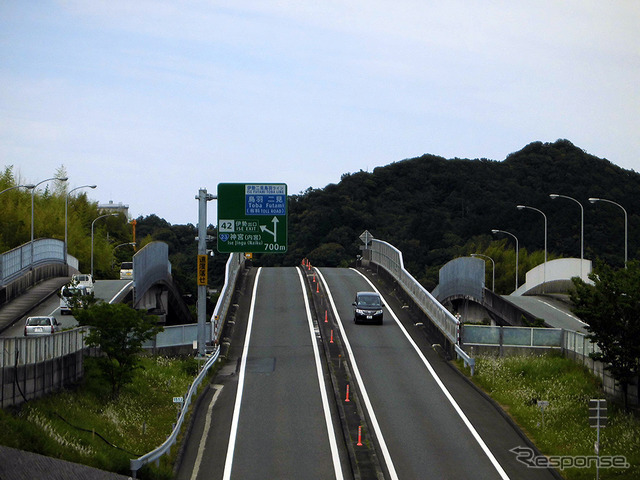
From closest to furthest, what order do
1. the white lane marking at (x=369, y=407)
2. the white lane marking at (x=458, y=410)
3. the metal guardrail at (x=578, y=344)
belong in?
the white lane marking at (x=369, y=407), the white lane marking at (x=458, y=410), the metal guardrail at (x=578, y=344)

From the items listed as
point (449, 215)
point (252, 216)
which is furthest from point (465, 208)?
point (252, 216)

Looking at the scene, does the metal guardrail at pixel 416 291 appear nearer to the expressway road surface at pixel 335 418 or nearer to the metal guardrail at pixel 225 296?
the expressway road surface at pixel 335 418

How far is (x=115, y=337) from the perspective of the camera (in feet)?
94.0

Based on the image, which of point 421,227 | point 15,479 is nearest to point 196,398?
point 15,479

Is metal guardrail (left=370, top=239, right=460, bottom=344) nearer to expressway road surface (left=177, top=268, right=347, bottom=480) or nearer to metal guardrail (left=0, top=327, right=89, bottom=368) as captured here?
expressway road surface (left=177, top=268, right=347, bottom=480)

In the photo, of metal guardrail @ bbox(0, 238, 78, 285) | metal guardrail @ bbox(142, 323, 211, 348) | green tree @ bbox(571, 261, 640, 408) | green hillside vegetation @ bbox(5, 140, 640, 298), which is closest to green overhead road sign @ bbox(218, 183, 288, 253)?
metal guardrail @ bbox(142, 323, 211, 348)

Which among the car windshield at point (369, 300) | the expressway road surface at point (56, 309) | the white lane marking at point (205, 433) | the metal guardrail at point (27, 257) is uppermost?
the metal guardrail at point (27, 257)

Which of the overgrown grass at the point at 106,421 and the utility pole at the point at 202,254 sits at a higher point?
the utility pole at the point at 202,254

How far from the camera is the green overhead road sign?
36438mm

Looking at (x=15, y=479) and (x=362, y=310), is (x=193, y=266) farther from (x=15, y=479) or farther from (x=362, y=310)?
(x=15, y=479)

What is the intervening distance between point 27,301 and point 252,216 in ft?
78.9

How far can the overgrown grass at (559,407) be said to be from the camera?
75.2 feet

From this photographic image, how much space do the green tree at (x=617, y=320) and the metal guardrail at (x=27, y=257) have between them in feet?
124

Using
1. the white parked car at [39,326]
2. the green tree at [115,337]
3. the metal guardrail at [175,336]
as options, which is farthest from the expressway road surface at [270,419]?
the white parked car at [39,326]
